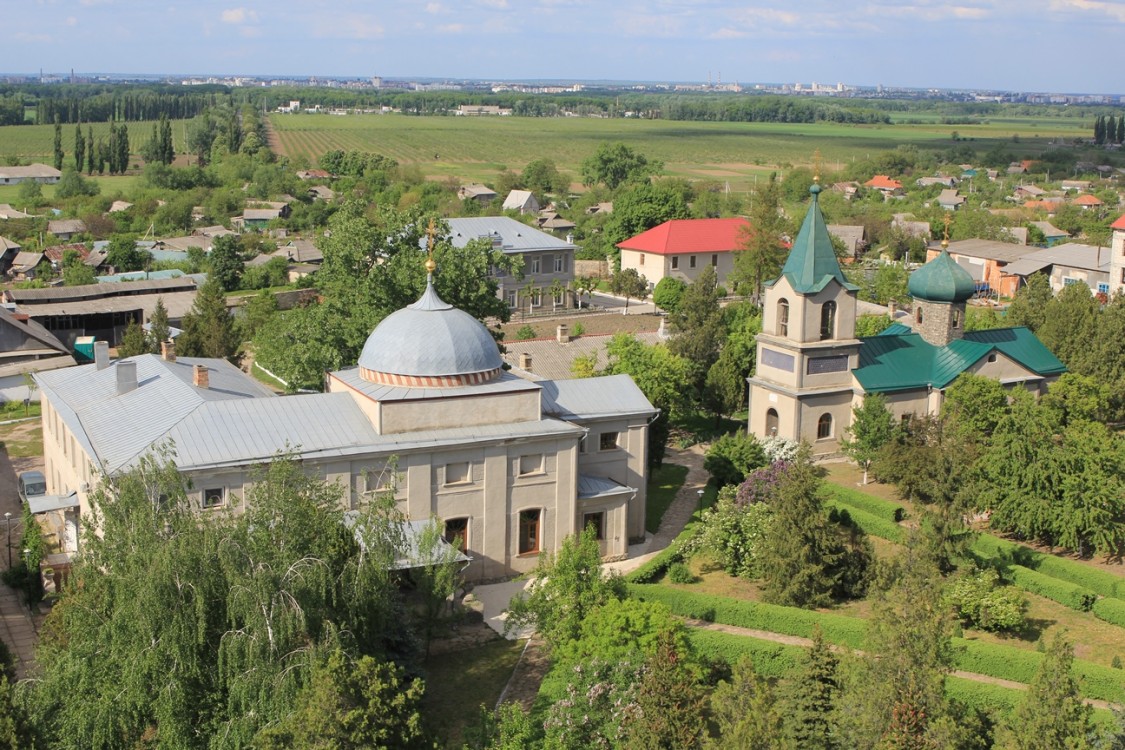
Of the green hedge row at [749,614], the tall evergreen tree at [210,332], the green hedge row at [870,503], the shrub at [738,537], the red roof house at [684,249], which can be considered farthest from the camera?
the red roof house at [684,249]

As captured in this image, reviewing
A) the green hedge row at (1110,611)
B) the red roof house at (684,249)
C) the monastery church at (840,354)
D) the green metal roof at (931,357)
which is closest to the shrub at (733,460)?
the monastery church at (840,354)

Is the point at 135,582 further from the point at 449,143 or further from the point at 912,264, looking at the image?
the point at 449,143

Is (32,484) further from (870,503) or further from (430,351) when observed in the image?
(870,503)

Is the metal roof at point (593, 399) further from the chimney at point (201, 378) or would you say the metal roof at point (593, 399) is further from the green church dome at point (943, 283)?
the green church dome at point (943, 283)

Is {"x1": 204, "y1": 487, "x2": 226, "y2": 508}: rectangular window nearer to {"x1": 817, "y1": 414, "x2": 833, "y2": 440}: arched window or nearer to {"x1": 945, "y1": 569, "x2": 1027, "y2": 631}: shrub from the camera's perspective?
{"x1": 945, "y1": 569, "x2": 1027, "y2": 631}: shrub

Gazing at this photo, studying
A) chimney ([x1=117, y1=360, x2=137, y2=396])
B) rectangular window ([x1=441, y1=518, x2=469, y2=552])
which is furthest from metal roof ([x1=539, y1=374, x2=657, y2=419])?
chimney ([x1=117, y1=360, x2=137, y2=396])

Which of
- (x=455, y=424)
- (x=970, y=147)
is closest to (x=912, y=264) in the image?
(x=455, y=424)
